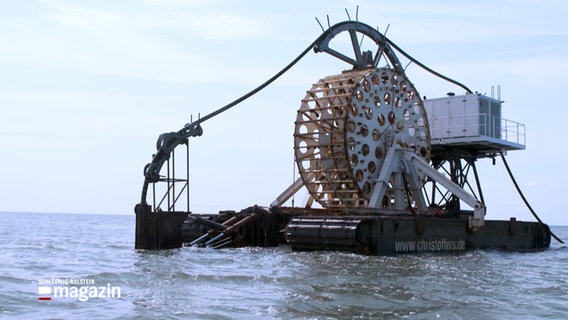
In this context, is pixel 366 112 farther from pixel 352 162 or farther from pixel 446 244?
pixel 446 244

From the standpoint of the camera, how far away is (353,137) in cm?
2881

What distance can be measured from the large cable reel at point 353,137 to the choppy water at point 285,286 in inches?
226

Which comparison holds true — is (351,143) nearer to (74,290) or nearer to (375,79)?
(375,79)

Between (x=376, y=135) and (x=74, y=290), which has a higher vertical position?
(x=376, y=135)

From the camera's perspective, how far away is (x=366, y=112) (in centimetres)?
2972

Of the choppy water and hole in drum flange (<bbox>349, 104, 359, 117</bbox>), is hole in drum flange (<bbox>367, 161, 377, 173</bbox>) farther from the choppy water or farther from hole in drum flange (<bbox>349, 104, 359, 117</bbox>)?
the choppy water

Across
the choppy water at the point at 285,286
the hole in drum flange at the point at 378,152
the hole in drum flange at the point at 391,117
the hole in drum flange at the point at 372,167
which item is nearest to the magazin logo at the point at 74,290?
the choppy water at the point at 285,286

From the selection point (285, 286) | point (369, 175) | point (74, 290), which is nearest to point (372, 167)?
point (369, 175)

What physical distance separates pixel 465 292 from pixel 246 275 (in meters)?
4.76

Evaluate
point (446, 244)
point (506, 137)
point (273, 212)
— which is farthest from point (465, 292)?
point (506, 137)

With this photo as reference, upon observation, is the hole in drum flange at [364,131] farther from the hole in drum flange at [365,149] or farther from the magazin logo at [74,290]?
the magazin logo at [74,290]

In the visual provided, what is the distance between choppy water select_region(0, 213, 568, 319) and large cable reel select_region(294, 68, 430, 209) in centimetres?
574

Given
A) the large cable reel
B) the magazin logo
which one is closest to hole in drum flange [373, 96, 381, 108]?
the large cable reel

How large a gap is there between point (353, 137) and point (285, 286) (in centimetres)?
1411
